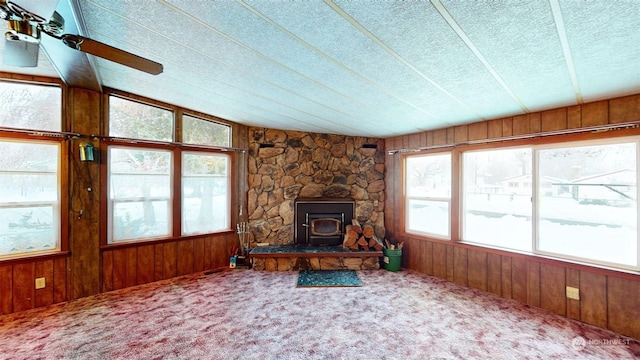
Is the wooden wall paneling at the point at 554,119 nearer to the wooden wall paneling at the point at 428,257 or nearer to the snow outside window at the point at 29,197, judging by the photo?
the wooden wall paneling at the point at 428,257

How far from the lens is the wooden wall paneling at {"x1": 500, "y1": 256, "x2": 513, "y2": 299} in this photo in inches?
126

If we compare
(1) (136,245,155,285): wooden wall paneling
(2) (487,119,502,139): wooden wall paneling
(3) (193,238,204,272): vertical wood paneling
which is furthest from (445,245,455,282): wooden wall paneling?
(1) (136,245,155,285): wooden wall paneling

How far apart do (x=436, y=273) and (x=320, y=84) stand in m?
3.35

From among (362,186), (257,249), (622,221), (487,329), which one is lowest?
(487,329)

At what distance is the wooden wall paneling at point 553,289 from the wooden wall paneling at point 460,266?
0.83m

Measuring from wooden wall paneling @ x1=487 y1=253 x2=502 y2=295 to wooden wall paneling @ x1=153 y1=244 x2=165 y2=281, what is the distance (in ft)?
15.1

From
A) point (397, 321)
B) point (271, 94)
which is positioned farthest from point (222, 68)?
Result: point (397, 321)

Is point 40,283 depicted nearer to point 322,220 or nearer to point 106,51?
point 106,51

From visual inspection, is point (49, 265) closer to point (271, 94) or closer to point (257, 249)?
point (257, 249)

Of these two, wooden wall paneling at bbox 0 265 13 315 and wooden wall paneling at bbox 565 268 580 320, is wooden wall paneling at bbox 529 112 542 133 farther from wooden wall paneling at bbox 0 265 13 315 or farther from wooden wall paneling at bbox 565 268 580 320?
wooden wall paneling at bbox 0 265 13 315

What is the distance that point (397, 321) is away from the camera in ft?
8.73

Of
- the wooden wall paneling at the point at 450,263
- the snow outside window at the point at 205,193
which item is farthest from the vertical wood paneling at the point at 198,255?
the wooden wall paneling at the point at 450,263

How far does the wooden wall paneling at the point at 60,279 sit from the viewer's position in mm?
3014

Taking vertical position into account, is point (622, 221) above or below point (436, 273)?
above
